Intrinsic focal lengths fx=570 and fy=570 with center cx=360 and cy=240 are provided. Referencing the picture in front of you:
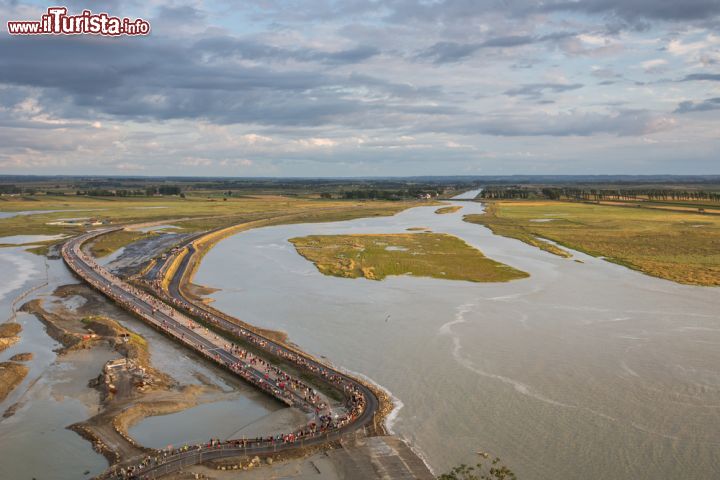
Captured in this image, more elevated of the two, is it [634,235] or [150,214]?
[150,214]

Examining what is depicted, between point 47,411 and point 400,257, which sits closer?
point 47,411

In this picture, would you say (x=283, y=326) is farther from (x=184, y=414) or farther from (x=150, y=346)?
(x=184, y=414)

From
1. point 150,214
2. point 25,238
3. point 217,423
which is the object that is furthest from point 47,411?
point 150,214

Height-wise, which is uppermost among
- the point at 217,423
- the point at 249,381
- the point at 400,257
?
the point at 400,257

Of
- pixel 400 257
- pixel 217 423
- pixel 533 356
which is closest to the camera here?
pixel 217 423

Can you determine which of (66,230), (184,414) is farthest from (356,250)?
(66,230)

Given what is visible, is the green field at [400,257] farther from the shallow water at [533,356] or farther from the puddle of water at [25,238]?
the puddle of water at [25,238]

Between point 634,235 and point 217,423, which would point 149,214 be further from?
point 217,423
